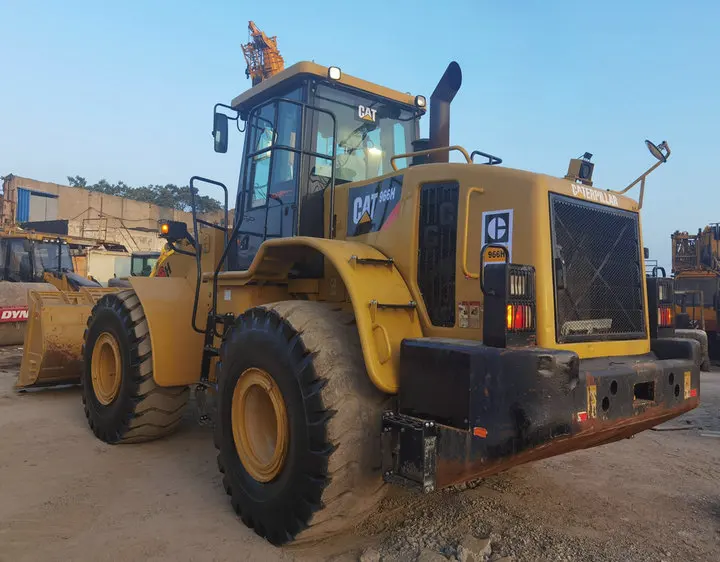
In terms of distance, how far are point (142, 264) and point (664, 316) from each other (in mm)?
17179

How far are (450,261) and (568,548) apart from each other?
1.70 meters

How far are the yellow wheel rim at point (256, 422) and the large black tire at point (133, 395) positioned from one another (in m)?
1.59

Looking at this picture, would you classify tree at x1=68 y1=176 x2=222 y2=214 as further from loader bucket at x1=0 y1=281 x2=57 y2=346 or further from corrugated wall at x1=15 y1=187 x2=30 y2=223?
loader bucket at x1=0 y1=281 x2=57 y2=346

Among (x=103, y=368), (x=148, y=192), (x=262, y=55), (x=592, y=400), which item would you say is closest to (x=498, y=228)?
(x=592, y=400)

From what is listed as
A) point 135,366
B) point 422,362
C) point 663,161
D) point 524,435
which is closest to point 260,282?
point 135,366

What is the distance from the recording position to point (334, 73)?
448 cm

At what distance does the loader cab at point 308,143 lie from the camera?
14.5ft

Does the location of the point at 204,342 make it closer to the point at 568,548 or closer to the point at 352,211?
the point at 352,211

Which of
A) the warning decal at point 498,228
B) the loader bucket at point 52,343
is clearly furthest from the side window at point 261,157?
the loader bucket at point 52,343

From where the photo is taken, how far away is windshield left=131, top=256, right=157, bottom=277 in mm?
17575

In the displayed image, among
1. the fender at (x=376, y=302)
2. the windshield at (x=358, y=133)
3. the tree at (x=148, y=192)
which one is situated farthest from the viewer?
the tree at (x=148, y=192)

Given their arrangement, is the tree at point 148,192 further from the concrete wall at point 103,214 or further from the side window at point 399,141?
the side window at point 399,141

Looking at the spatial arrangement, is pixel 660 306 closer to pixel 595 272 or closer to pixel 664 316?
pixel 664 316

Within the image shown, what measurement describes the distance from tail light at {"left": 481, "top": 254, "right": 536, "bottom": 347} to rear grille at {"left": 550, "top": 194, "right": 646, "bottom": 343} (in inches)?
16.1
